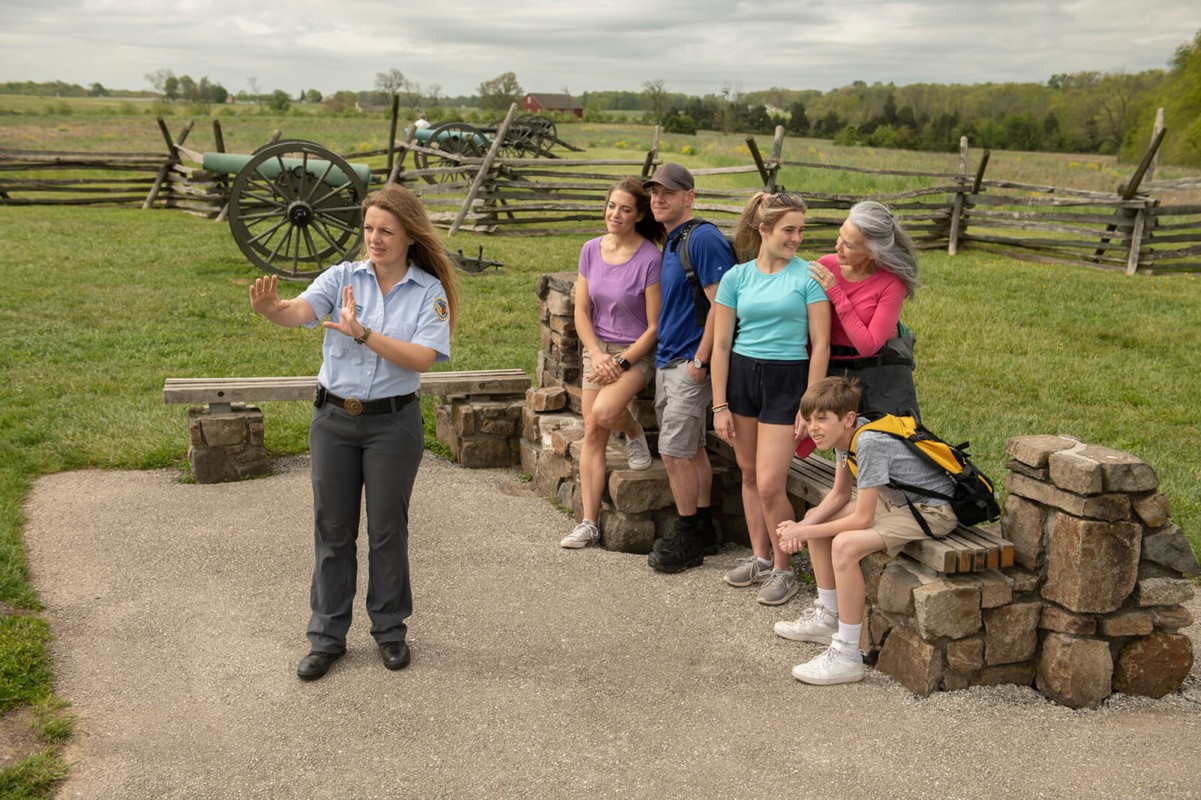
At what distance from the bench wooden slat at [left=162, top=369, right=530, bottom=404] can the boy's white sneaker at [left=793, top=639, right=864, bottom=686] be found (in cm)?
319

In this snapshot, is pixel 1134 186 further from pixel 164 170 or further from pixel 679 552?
pixel 164 170

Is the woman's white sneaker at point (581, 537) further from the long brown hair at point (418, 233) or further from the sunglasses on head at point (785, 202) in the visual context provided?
the sunglasses on head at point (785, 202)

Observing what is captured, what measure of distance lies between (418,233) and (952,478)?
2219 millimetres

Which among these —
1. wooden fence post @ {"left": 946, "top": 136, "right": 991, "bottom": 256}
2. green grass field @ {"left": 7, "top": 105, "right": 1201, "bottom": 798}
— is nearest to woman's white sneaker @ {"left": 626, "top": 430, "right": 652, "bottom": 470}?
green grass field @ {"left": 7, "top": 105, "right": 1201, "bottom": 798}

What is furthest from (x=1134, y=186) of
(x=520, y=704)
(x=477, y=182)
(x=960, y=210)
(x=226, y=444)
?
(x=520, y=704)

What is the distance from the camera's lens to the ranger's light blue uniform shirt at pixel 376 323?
3.89 m

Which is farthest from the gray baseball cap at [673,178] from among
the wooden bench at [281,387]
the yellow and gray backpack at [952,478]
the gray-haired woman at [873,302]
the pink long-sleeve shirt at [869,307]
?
the wooden bench at [281,387]

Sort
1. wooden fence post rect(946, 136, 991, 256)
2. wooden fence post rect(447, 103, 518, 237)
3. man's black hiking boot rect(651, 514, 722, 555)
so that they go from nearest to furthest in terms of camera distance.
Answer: man's black hiking boot rect(651, 514, 722, 555) → wooden fence post rect(946, 136, 991, 256) → wooden fence post rect(447, 103, 518, 237)

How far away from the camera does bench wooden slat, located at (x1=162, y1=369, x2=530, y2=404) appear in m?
6.29

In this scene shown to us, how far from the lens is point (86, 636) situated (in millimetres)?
4336

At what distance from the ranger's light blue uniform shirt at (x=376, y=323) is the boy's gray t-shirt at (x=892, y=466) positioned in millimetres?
1604

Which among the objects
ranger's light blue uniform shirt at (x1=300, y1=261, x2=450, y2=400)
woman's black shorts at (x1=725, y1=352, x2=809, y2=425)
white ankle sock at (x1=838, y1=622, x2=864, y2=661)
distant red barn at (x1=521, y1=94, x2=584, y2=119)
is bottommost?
white ankle sock at (x1=838, y1=622, x2=864, y2=661)

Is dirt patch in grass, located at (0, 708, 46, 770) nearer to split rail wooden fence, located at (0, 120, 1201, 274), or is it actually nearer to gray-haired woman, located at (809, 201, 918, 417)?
gray-haired woman, located at (809, 201, 918, 417)

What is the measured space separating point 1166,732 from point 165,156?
2159 cm
